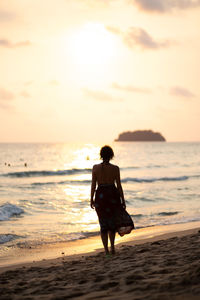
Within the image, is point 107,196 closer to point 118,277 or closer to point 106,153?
point 106,153

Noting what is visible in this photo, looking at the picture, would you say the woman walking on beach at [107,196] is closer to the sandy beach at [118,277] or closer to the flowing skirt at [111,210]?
the flowing skirt at [111,210]

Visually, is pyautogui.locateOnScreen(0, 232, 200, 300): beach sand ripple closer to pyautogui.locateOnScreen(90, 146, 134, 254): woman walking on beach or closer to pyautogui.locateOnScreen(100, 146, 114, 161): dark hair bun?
pyautogui.locateOnScreen(90, 146, 134, 254): woman walking on beach

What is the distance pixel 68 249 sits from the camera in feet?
30.6

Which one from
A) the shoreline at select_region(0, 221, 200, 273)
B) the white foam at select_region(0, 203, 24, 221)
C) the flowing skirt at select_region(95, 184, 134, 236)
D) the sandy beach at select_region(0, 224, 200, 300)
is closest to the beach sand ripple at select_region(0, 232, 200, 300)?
the sandy beach at select_region(0, 224, 200, 300)

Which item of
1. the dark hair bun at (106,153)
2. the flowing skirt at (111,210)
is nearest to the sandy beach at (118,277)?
the flowing skirt at (111,210)

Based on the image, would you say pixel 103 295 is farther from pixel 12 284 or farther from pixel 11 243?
pixel 11 243

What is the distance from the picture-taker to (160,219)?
14.2 metres

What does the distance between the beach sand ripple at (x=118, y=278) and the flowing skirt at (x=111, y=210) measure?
0.57 meters

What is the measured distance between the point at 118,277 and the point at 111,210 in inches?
73.7

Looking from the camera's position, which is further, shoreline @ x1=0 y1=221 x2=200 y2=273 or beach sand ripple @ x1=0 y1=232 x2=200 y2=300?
shoreline @ x1=0 y1=221 x2=200 y2=273

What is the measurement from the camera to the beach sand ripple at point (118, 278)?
4.11 m

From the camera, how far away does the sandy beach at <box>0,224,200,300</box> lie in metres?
4.12

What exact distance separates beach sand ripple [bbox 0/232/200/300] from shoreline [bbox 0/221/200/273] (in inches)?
44.2

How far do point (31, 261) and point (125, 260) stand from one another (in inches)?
101
